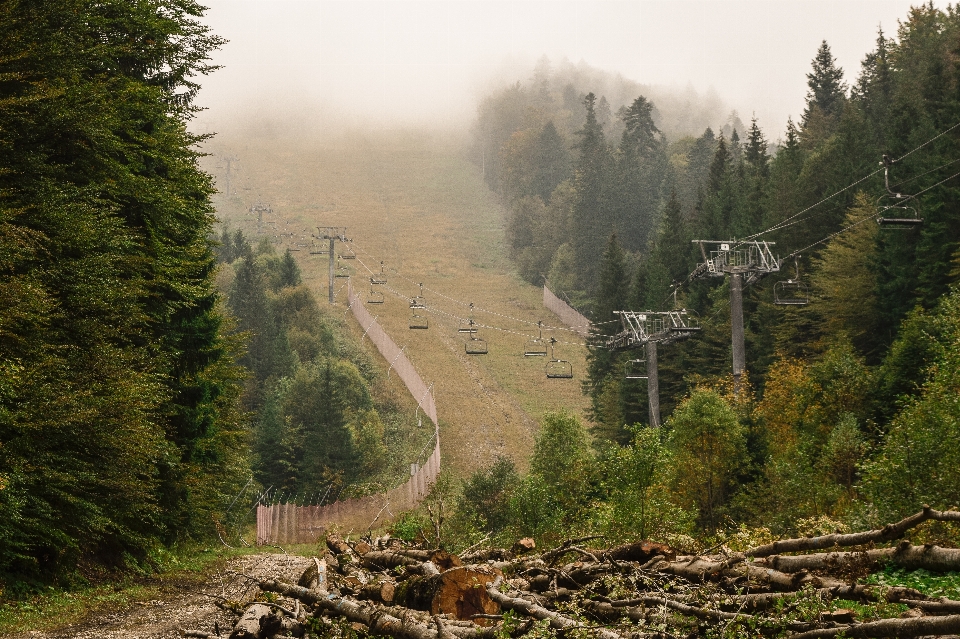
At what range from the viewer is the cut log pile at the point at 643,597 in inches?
434

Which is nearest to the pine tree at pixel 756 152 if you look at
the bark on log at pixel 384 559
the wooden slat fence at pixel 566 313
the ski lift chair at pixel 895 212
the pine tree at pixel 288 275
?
the wooden slat fence at pixel 566 313

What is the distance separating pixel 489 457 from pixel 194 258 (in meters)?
49.7

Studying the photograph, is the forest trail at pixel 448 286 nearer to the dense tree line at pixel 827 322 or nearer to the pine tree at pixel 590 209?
the pine tree at pixel 590 209

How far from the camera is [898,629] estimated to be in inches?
400

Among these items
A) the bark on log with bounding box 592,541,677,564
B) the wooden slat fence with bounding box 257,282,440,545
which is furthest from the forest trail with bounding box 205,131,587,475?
the bark on log with bounding box 592,541,677,564

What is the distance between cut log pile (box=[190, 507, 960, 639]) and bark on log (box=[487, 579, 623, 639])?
0.06 feet

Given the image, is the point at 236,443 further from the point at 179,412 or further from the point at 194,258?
the point at 194,258

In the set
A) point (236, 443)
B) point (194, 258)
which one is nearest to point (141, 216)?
point (194, 258)

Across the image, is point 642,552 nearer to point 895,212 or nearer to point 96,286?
point 96,286

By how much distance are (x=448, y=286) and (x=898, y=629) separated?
125m

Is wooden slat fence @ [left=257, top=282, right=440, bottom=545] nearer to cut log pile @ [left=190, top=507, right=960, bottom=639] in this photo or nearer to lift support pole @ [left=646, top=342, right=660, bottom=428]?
lift support pole @ [left=646, top=342, right=660, bottom=428]

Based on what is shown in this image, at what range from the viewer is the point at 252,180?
→ 197875mm

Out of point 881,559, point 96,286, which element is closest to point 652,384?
point 96,286

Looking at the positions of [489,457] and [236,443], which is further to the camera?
[489,457]
